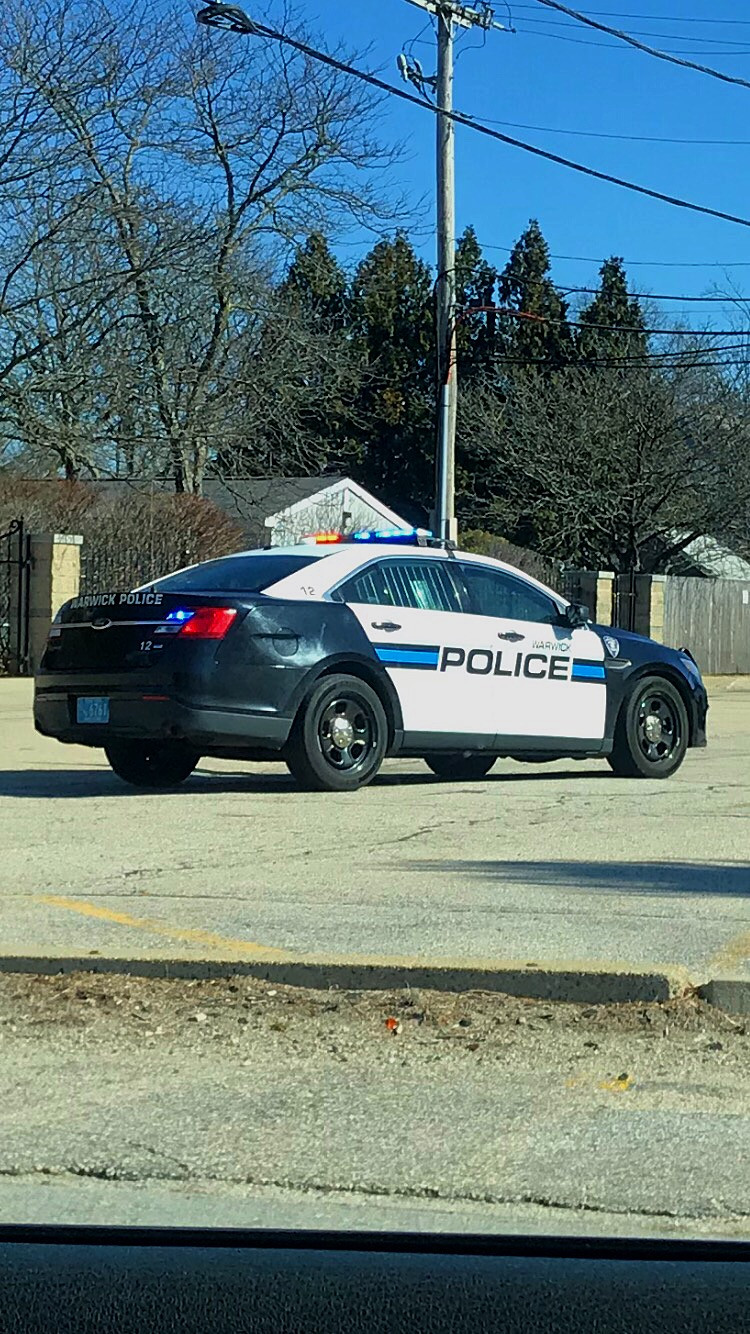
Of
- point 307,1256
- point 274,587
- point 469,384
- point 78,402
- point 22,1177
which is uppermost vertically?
point 469,384

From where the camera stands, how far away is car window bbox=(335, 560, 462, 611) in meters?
11.3

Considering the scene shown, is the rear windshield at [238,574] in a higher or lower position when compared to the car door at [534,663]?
higher

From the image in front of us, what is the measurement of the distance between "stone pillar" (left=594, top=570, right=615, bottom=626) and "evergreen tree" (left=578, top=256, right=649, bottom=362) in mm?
14068

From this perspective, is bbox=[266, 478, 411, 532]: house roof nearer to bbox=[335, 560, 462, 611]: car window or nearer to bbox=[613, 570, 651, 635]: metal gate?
bbox=[613, 570, 651, 635]: metal gate

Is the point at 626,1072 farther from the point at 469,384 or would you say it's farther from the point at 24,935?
the point at 469,384

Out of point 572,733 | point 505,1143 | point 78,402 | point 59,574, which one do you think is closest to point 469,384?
point 78,402

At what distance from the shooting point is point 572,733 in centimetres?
1218

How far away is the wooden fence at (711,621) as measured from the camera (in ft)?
113

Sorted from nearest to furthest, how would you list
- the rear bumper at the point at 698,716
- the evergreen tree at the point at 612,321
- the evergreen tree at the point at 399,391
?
the rear bumper at the point at 698,716, the evergreen tree at the point at 612,321, the evergreen tree at the point at 399,391

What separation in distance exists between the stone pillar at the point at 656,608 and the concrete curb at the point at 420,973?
27.2m

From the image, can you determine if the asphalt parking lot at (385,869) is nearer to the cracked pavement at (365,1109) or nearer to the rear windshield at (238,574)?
the cracked pavement at (365,1109)

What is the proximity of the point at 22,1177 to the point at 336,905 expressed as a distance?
10.5ft

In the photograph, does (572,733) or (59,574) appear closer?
(572,733)

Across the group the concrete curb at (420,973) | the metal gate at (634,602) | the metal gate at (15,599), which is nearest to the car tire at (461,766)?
the concrete curb at (420,973)
